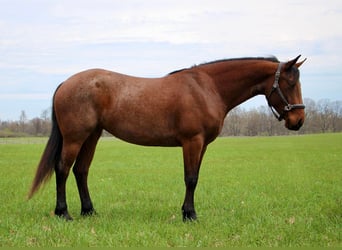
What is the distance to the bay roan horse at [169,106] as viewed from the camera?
23.6 feet

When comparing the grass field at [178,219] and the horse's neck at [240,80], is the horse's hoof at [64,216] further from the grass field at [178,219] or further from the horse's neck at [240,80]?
the horse's neck at [240,80]

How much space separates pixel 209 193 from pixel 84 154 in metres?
4.30

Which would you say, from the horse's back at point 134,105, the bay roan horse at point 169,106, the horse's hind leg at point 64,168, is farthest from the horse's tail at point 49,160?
the horse's back at point 134,105

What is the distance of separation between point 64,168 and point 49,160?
1.18 ft

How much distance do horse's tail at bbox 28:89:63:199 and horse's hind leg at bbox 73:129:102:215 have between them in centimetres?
43

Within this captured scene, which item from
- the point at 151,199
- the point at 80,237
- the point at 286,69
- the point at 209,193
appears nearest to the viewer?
the point at 80,237

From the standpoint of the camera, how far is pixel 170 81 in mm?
7535

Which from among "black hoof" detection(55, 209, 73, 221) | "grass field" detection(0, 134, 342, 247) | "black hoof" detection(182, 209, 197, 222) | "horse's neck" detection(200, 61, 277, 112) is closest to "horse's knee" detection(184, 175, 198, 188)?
"black hoof" detection(182, 209, 197, 222)

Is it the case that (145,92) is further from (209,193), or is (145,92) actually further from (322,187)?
(322,187)

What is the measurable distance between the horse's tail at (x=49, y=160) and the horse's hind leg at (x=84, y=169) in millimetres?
429

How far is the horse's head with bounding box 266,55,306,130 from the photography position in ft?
23.5

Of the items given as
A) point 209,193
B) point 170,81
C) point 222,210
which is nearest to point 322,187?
point 209,193

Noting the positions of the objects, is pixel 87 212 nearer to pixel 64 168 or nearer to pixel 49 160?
pixel 64 168

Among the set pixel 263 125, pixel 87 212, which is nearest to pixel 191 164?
pixel 87 212
